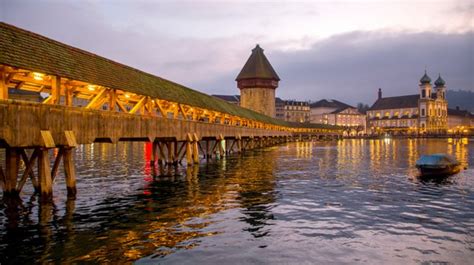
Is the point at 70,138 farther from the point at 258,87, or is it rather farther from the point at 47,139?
the point at 258,87

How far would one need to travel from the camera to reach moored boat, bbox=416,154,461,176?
1181 inches

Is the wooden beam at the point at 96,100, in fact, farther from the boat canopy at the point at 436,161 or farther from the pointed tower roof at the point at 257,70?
the pointed tower roof at the point at 257,70

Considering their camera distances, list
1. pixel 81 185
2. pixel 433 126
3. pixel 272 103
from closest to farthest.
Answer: pixel 81 185 → pixel 272 103 → pixel 433 126

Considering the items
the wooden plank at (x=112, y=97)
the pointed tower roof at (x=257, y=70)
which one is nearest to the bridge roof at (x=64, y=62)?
the wooden plank at (x=112, y=97)

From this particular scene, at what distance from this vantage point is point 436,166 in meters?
29.9

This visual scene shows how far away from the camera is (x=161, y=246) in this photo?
38.2 ft

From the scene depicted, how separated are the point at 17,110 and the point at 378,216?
14239 mm

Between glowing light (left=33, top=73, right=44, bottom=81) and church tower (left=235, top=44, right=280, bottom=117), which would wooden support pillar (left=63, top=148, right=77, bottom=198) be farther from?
church tower (left=235, top=44, right=280, bottom=117)

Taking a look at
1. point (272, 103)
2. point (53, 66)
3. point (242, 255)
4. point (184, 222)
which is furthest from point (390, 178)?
point (272, 103)

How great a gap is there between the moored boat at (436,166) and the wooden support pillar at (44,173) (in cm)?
2555

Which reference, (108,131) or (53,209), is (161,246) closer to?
(53,209)

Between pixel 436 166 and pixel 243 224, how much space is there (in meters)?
21.3

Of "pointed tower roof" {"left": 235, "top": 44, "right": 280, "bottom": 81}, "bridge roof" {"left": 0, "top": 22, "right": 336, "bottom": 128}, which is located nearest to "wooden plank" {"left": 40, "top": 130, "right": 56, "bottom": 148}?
"bridge roof" {"left": 0, "top": 22, "right": 336, "bottom": 128}

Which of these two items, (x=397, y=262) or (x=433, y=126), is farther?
(x=433, y=126)
